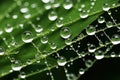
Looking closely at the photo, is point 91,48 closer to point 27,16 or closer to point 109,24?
point 109,24

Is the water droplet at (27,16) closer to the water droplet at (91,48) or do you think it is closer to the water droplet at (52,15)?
the water droplet at (52,15)

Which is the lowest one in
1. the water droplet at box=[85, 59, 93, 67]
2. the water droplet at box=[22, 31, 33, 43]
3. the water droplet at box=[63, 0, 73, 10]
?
the water droplet at box=[85, 59, 93, 67]

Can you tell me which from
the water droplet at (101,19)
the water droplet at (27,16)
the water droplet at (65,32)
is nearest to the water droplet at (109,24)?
the water droplet at (101,19)

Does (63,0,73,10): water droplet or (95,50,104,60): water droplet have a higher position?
(63,0,73,10): water droplet

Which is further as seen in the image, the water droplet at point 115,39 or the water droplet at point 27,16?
the water droplet at point 115,39

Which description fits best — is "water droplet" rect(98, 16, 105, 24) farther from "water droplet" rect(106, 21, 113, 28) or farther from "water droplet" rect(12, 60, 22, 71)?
"water droplet" rect(12, 60, 22, 71)

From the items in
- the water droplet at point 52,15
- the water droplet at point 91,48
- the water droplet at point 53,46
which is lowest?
the water droplet at point 91,48

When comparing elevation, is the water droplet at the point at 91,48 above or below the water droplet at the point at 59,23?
below

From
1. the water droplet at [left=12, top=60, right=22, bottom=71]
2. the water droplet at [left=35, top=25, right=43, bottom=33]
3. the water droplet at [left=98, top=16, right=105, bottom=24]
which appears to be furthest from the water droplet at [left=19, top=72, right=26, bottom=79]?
the water droplet at [left=98, top=16, right=105, bottom=24]

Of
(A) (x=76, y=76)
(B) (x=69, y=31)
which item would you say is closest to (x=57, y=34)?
(B) (x=69, y=31)
